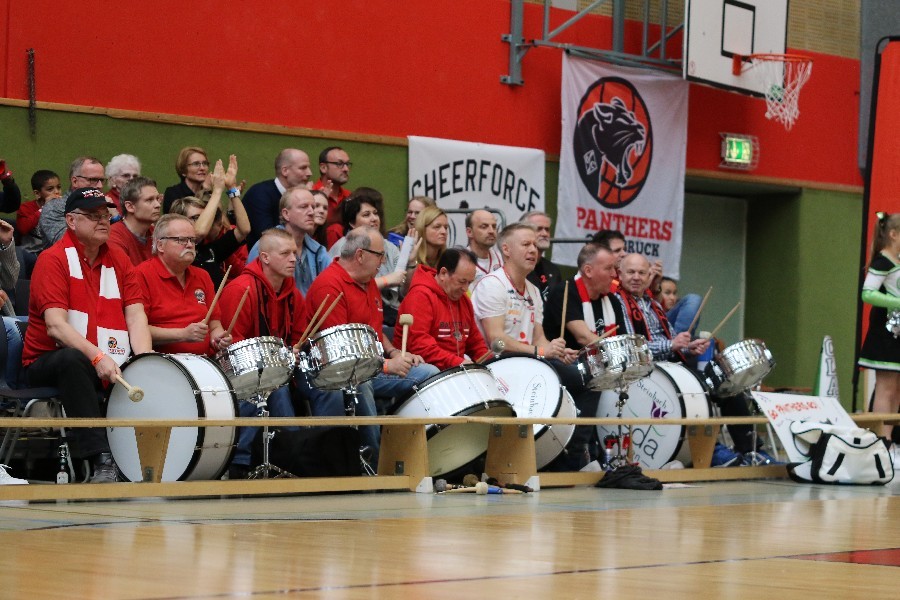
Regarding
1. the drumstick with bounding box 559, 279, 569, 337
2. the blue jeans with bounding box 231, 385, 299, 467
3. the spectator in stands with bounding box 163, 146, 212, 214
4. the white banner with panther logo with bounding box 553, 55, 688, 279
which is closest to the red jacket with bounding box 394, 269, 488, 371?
the drumstick with bounding box 559, 279, 569, 337

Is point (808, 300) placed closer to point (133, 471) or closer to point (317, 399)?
point (317, 399)

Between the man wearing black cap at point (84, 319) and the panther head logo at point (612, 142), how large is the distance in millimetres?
6041

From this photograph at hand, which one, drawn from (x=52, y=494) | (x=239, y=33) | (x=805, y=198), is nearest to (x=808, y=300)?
(x=805, y=198)

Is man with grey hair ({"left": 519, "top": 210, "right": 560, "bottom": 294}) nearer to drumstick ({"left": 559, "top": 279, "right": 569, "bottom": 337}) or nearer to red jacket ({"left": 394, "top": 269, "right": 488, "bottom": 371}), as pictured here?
drumstick ({"left": 559, "top": 279, "right": 569, "bottom": 337})

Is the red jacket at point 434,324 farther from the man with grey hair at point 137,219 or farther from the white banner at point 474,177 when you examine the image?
the white banner at point 474,177

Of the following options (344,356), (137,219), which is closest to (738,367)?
(344,356)

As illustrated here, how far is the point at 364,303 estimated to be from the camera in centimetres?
769

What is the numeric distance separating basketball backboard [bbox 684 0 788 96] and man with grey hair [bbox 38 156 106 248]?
5.87m

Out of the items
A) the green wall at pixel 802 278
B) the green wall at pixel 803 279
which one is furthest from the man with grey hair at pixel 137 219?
the green wall at pixel 803 279

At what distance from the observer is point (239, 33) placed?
10336 millimetres

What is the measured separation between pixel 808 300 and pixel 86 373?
9.51m

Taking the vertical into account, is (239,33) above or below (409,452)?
above

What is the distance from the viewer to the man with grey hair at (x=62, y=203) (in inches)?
307

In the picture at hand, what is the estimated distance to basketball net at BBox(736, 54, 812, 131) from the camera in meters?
12.8
